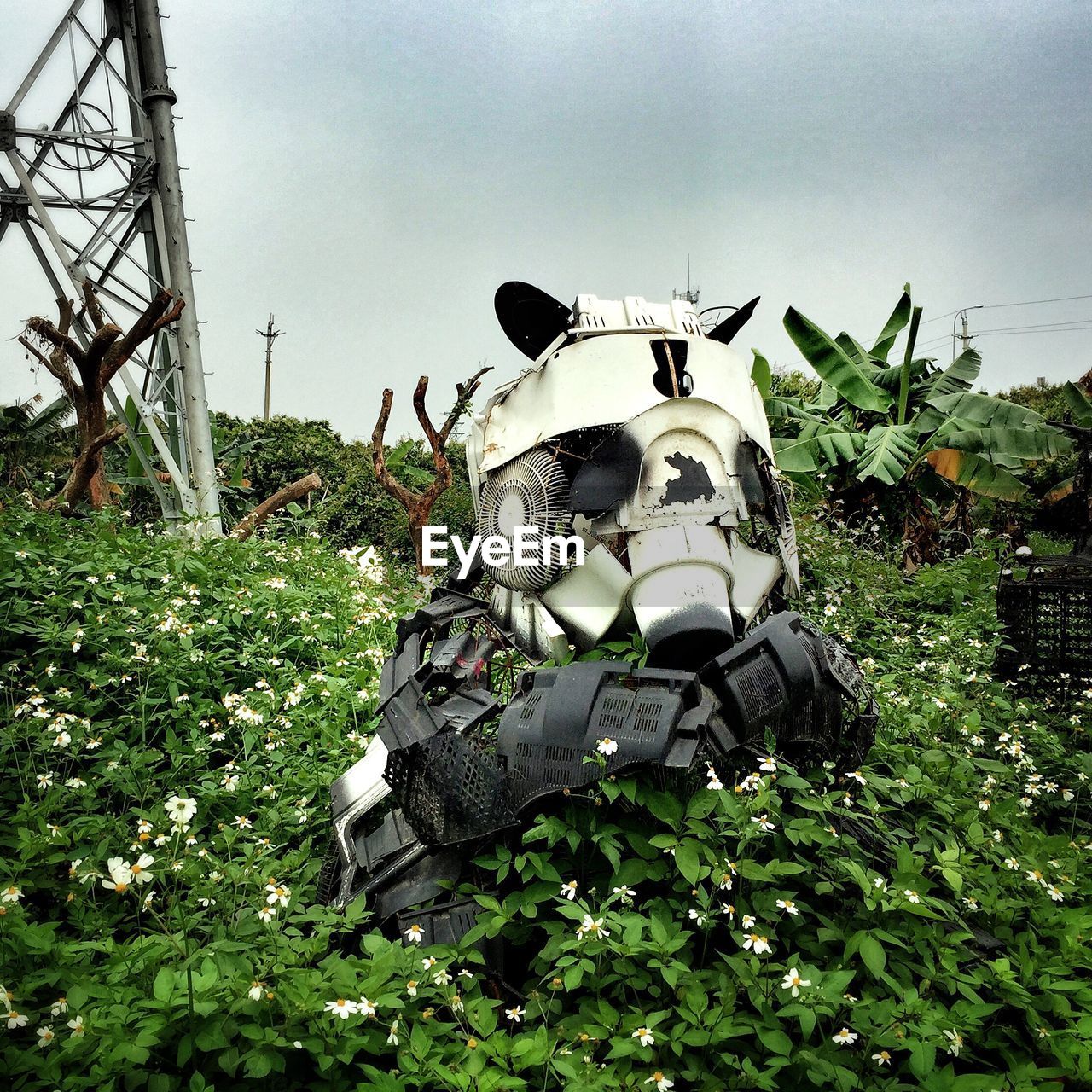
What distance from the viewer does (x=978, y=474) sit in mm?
9305

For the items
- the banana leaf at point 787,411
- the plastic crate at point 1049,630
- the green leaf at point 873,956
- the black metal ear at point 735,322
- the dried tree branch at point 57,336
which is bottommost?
the green leaf at point 873,956

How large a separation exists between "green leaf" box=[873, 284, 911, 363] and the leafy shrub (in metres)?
8.12

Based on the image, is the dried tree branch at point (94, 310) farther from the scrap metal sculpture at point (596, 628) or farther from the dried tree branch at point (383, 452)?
the scrap metal sculpture at point (596, 628)

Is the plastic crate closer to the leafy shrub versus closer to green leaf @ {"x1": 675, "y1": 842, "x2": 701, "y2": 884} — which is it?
the leafy shrub

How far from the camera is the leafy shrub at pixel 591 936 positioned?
181 centimetres

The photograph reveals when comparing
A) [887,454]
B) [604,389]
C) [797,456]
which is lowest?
[604,389]

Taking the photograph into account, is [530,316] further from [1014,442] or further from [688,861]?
[1014,442]

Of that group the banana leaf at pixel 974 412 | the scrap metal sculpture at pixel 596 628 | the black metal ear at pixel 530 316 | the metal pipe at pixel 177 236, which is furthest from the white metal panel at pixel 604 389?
the banana leaf at pixel 974 412

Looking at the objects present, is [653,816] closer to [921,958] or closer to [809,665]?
[809,665]

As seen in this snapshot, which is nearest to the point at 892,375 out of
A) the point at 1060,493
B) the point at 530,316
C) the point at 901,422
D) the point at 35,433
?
the point at 901,422

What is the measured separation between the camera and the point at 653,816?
2312 millimetres

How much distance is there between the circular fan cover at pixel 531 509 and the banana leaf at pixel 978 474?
8.19 metres

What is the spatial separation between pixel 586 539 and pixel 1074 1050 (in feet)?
6.07

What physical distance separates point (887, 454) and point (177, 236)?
858 cm
